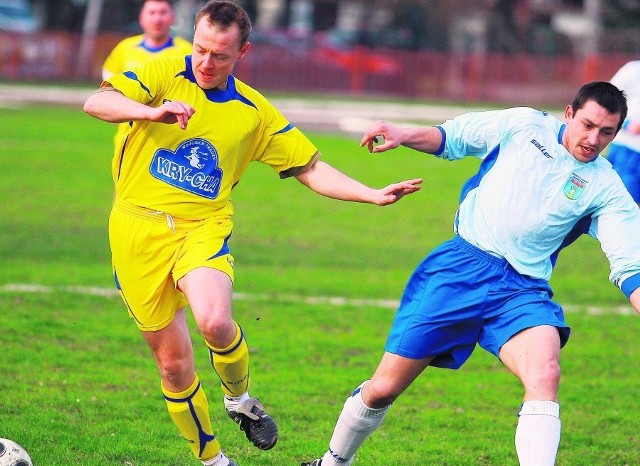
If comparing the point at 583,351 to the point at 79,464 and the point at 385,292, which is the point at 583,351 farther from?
the point at 79,464

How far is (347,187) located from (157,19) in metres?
5.58

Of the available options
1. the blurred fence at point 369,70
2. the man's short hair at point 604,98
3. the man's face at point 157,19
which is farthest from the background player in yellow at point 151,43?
the blurred fence at point 369,70

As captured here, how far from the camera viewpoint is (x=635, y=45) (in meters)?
42.5

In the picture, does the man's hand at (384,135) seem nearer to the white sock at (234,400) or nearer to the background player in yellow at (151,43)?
the white sock at (234,400)

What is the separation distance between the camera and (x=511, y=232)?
5.08 metres

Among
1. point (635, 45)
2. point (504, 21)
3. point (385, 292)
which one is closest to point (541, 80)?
point (635, 45)

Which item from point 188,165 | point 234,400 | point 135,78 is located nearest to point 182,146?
point 188,165

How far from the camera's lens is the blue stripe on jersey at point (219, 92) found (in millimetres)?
5266

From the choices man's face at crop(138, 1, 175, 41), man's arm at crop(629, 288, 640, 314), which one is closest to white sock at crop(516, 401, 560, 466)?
man's arm at crop(629, 288, 640, 314)

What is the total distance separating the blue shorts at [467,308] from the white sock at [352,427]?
33 cm

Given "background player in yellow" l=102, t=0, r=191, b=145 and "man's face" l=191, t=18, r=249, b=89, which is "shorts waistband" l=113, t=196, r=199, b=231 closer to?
"man's face" l=191, t=18, r=249, b=89

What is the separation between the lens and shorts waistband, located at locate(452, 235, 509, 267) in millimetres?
5102

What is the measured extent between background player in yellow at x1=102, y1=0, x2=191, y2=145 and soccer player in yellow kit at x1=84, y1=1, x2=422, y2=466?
5.31m

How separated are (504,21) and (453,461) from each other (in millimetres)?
44070
